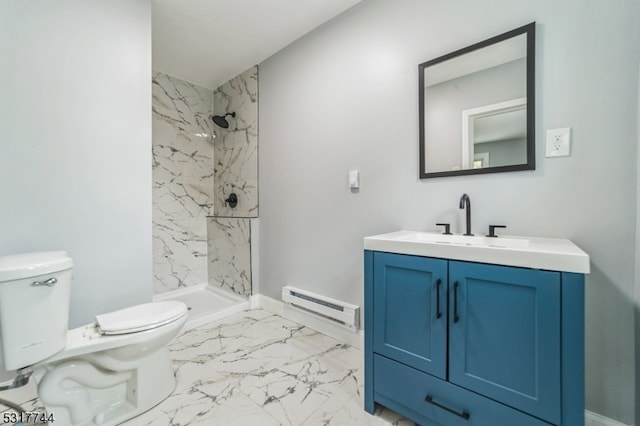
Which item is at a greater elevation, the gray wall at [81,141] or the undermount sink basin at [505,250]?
the gray wall at [81,141]

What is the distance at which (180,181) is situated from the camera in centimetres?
312

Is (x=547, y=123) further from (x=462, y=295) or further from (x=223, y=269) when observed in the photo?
(x=223, y=269)

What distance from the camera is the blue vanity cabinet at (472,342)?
0.89m

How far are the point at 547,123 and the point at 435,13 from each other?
908mm

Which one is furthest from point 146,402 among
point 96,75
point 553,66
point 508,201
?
point 553,66

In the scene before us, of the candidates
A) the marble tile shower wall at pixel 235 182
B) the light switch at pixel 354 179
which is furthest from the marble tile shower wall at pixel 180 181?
the light switch at pixel 354 179

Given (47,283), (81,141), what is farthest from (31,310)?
(81,141)

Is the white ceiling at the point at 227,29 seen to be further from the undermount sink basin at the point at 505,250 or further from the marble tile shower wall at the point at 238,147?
the undermount sink basin at the point at 505,250

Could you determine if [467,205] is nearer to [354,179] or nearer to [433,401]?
[354,179]

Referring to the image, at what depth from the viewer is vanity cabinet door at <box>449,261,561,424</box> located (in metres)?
0.91

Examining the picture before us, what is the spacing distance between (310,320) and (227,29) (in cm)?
251

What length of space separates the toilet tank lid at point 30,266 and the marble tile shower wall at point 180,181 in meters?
1.80

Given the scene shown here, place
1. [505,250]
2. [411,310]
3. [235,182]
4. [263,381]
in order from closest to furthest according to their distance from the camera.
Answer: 1. [505,250]
2. [411,310]
3. [263,381]
4. [235,182]

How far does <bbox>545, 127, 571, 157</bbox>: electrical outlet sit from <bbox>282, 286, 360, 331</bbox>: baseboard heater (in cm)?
145
